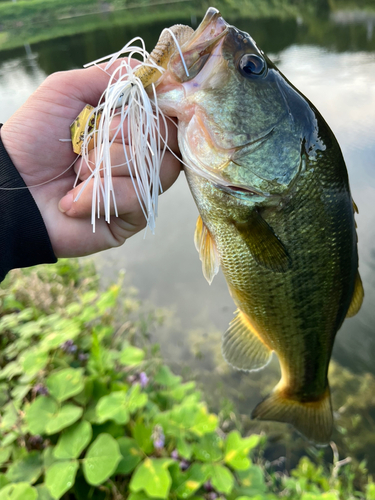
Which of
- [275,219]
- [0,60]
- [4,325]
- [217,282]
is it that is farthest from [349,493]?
[0,60]

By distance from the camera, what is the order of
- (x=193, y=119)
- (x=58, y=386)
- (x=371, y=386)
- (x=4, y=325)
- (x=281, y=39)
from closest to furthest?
(x=193, y=119) < (x=58, y=386) < (x=4, y=325) < (x=371, y=386) < (x=281, y=39)

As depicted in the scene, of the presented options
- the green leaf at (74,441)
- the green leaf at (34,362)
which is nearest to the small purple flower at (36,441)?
the green leaf at (74,441)

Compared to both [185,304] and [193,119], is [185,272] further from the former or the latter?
[193,119]

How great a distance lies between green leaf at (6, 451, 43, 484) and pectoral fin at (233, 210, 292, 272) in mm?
1534

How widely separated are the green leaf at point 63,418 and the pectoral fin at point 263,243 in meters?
1.21

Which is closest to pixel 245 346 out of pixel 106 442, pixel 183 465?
pixel 183 465

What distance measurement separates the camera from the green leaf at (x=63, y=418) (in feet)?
5.76

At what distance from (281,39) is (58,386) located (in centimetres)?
1538

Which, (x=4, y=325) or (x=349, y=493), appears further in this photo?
(x=4, y=325)

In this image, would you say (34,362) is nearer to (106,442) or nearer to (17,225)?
(106,442)

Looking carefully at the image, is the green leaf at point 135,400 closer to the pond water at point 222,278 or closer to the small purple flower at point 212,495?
the small purple flower at point 212,495

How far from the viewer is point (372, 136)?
614 cm

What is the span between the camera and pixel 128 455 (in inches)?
71.0

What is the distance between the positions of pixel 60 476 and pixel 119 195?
1304 millimetres
